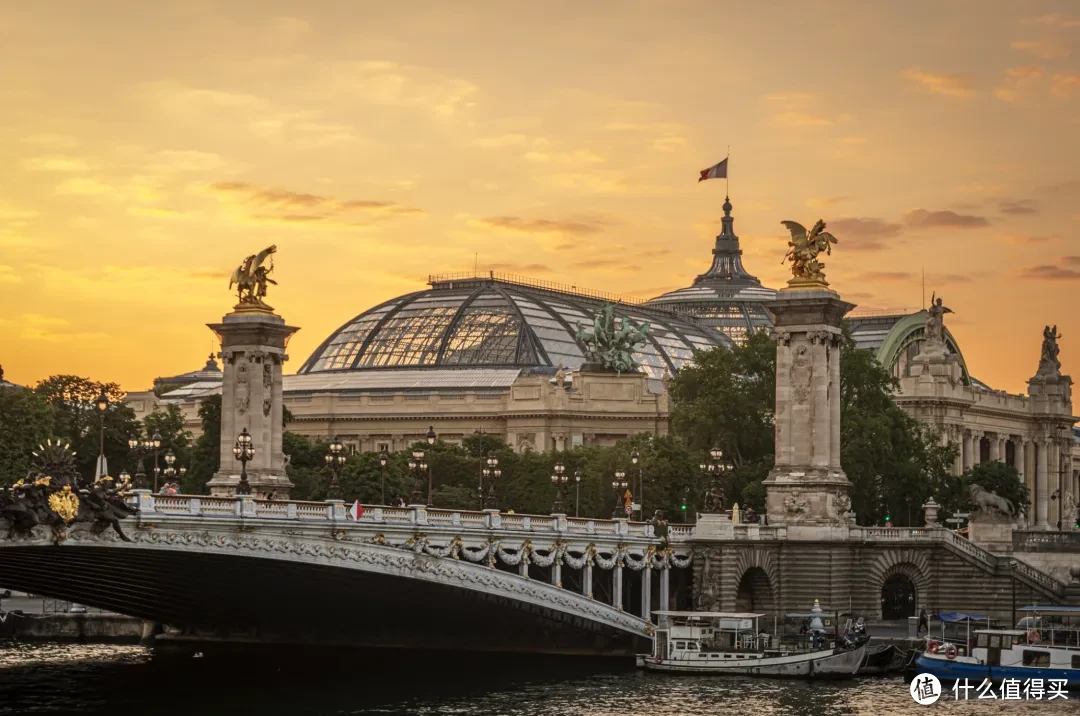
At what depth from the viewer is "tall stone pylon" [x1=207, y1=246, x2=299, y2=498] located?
9969cm

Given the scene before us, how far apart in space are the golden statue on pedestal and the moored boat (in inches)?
594

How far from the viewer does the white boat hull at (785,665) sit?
81.2m

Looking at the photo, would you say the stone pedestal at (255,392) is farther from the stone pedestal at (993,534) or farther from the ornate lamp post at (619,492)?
the stone pedestal at (993,534)

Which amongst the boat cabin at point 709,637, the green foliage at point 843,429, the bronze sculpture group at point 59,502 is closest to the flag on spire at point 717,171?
the green foliage at point 843,429

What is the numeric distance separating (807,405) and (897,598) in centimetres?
1469

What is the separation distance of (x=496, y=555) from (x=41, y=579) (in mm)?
16949

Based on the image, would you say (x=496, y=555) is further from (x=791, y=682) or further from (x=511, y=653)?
(x=791, y=682)

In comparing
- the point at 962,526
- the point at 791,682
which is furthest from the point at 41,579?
the point at 962,526

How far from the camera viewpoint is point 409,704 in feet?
244

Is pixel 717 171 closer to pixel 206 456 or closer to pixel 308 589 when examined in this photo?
pixel 206 456

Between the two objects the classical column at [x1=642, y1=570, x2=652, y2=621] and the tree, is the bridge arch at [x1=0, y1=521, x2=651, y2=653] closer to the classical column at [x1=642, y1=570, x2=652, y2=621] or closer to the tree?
the classical column at [x1=642, y1=570, x2=652, y2=621]

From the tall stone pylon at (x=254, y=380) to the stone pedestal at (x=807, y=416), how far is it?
75.0 feet

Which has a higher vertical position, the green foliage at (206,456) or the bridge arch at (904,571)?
the green foliage at (206,456)

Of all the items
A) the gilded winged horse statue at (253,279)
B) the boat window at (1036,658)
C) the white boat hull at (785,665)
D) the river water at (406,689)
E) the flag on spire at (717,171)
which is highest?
the flag on spire at (717,171)
